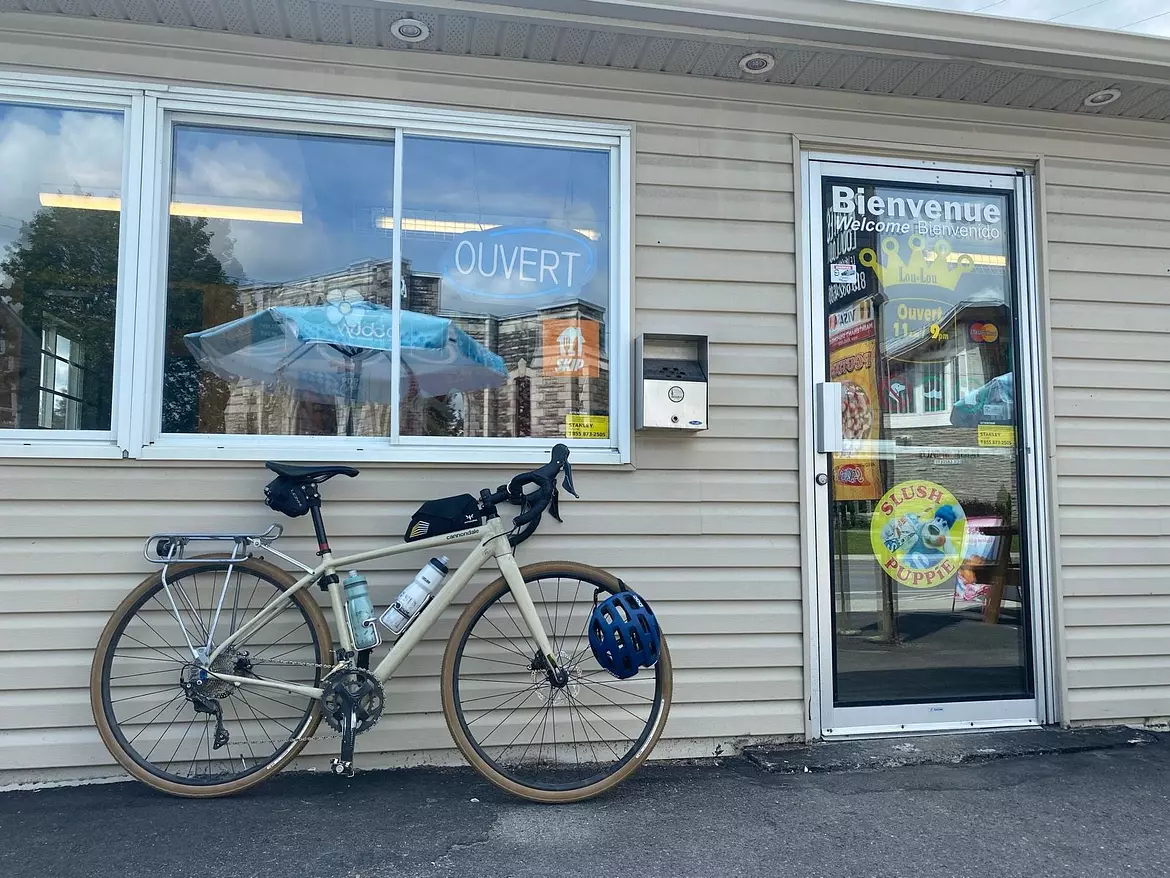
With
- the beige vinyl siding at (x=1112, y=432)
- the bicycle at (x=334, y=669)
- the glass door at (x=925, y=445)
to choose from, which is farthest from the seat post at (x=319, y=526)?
the beige vinyl siding at (x=1112, y=432)

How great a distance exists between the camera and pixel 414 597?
2.96 m

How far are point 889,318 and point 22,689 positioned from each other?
3.86 metres

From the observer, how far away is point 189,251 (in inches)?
130

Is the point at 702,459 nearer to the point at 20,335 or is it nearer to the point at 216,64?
the point at 216,64

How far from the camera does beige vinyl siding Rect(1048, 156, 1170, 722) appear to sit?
3.70 m

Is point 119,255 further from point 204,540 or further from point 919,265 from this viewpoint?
point 919,265

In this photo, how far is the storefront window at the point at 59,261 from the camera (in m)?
3.14

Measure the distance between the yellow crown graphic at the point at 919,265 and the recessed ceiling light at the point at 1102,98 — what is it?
843 mm

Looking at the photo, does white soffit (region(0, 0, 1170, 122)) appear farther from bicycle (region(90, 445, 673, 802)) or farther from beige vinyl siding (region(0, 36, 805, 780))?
bicycle (region(90, 445, 673, 802))

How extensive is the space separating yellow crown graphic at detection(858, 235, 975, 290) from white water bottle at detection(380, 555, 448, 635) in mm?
2353

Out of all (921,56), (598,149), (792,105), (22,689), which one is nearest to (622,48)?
(598,149)

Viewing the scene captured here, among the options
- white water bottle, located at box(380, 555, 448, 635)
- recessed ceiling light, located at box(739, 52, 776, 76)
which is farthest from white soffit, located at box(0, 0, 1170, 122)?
white water bottle, located at box(380, 555, 448, 635)

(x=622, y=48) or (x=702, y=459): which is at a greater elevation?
(x=622, y=48)

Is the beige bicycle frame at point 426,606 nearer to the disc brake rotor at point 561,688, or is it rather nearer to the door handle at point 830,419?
the disc brake rotor at point 561,688
